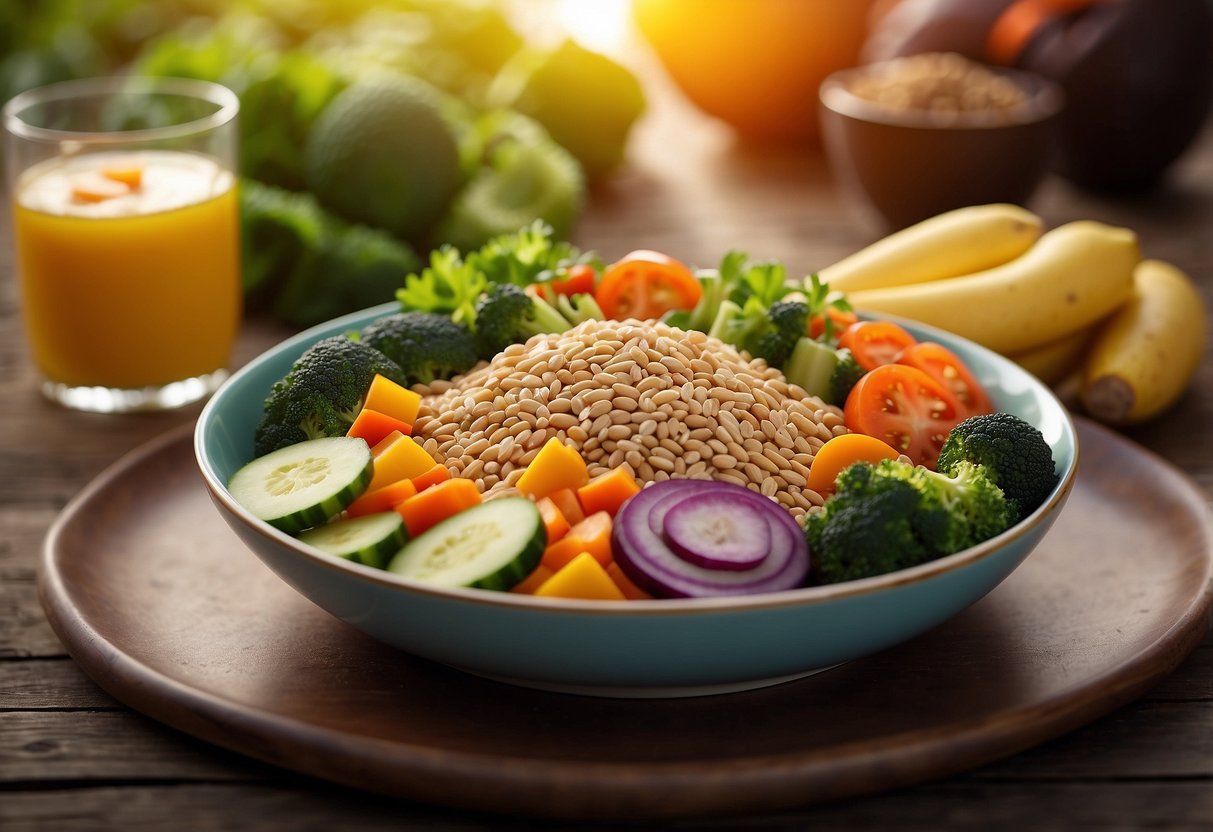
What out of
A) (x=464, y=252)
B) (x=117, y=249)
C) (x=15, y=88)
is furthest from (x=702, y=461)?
(x=15, y=88)

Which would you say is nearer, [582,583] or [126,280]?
[582,583]

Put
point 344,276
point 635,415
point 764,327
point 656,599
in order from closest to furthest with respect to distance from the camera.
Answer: point 656,599, point 635,415, point 764,327, point 344,276

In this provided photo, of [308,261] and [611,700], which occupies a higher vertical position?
[611,700]

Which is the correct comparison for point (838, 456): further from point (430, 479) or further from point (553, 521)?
point (430, 479)

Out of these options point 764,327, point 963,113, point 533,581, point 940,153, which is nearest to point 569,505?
point 533,581

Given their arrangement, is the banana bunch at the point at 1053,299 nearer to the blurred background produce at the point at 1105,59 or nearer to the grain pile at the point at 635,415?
the grain pile at the point at 635,415
